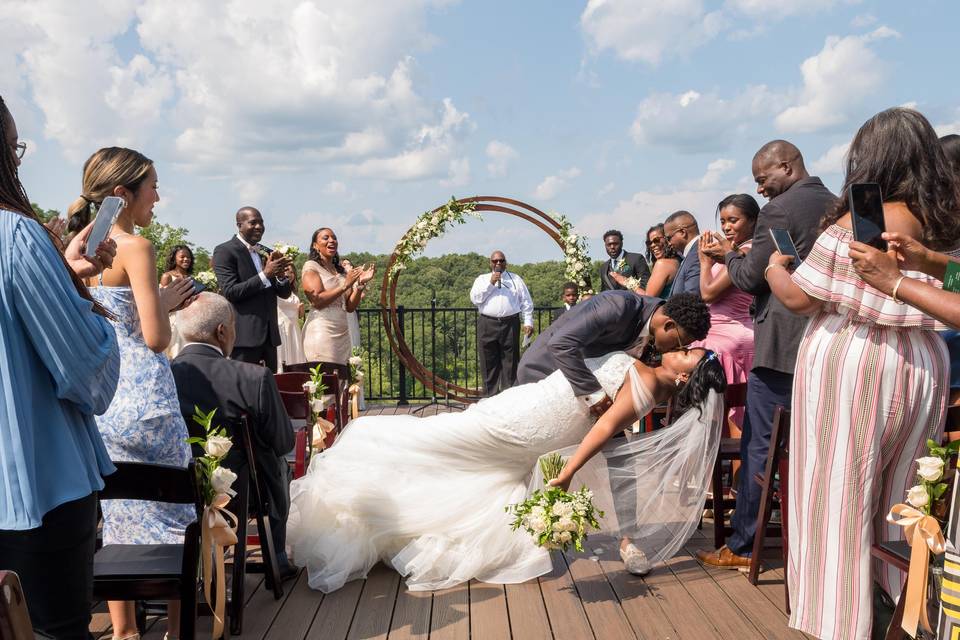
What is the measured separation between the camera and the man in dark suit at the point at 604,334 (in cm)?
381

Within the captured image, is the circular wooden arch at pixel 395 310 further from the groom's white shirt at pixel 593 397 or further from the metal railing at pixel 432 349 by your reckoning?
the groom's white shirt at pixel 593 397

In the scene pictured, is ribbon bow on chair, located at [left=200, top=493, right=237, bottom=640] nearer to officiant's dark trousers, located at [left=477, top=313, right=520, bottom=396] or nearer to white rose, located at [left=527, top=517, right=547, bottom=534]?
white rose, located at [left=527, top=517, right=547, bottom=534]

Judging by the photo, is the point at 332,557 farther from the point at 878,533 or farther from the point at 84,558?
the point at 878,533

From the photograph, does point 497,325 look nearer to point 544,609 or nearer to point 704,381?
point 704,381

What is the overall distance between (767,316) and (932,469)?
1.55 metres

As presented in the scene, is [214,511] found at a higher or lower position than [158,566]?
higher

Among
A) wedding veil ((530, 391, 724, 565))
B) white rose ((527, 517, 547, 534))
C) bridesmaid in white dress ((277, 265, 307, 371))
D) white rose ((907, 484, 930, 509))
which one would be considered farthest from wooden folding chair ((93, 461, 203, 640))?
bridesmaid in white dress ((277, 265, 307, 371))

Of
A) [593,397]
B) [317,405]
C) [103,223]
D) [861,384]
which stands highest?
[103,223]

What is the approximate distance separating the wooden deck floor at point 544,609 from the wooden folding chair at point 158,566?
789mm

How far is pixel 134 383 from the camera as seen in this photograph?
312 cm

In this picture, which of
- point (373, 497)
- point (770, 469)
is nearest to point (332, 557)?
point (373, 497)

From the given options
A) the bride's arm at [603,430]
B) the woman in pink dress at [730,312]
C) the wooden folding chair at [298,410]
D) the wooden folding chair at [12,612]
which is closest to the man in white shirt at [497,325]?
the wooden folding chair at [298,410]

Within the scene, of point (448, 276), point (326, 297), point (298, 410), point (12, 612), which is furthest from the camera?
point (448, 276)

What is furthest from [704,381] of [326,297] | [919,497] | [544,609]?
[326,297]
